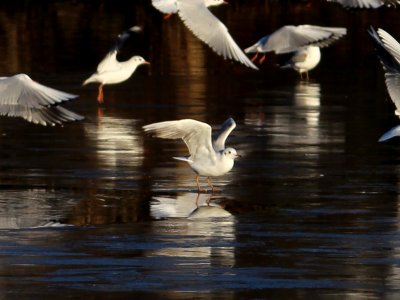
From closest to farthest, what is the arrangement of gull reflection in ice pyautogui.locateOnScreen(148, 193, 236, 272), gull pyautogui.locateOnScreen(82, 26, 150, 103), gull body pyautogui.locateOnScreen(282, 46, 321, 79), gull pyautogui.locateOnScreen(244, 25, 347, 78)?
1. gull reflection in ice pyautogui.locateOnScreen(148, 193, 236, 272)
2. gull pyautogui.locateOnScreen(82, 26, 150, 103)
3. gull pyautogui.locateOnScreen(244, 25, 347, 78)
4. gull body pyautogui.locateOnScreen(282, 46, 321, 79)

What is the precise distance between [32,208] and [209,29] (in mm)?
4603

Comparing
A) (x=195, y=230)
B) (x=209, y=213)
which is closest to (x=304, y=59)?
(x=209, y=213)

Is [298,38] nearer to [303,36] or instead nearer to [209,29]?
[303,36]

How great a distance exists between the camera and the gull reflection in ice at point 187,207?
1141 centimetres

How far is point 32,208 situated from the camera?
11.6m

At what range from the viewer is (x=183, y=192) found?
12539 mm

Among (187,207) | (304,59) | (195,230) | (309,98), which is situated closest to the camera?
(195,230)

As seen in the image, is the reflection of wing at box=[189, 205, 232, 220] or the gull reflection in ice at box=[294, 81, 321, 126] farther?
the gull reflection in ice at box=[294, 81, 321, 126]

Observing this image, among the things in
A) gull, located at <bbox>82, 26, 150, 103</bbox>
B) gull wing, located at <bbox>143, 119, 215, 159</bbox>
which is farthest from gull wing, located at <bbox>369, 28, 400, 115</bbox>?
gull, located at <bbox>82, 26, 150, 103</bbox>

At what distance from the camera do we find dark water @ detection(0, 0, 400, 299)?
9.06 m

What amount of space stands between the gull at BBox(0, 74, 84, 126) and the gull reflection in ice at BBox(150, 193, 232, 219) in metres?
1.33

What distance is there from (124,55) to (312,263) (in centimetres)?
1884

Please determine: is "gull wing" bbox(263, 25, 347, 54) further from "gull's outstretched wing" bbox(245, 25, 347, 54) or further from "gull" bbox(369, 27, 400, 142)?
"gull" bbox(369, 27, 400, 142)

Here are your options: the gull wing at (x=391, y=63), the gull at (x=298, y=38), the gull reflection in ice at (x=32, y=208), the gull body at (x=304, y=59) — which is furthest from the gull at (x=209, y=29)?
the gull body at (x=304, y=59)
